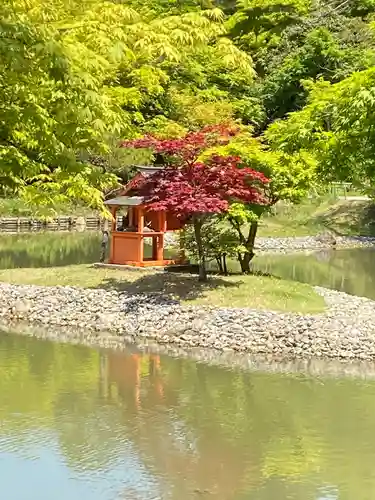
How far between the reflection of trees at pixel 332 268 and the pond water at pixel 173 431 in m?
8.34

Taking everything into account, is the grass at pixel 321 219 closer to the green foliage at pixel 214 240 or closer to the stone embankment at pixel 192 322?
the green foliage at pixel 214 240

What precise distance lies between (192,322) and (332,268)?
11.6 metres

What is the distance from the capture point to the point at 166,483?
6.95 m

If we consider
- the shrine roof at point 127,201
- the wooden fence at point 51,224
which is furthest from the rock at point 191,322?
the wooden fence at point 51,224

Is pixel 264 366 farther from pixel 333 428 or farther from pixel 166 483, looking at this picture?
pixel 166 483

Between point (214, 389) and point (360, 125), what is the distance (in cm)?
518

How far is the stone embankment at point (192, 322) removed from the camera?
11.9 m

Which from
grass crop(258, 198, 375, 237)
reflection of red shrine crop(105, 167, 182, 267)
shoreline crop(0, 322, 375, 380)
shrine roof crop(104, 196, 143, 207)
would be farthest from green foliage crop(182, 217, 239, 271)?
grass crop(258, 198, 375, 237)

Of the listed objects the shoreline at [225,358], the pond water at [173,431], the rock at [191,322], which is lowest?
the pond water at [173,431]

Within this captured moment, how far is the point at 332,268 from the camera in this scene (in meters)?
23.5

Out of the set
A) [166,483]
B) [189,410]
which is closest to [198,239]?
[189,410]

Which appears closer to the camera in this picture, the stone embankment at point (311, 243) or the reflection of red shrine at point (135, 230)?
the reflection of red shrine at point (135, 230)

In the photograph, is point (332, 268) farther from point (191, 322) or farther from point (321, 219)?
point (191, 322)

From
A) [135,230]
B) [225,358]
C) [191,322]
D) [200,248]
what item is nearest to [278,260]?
[135,230]
